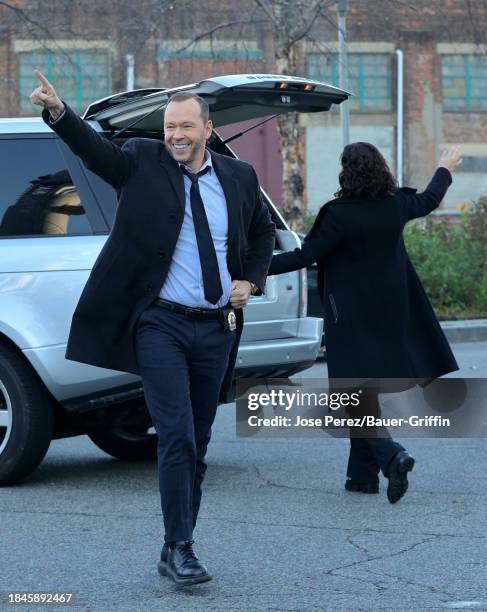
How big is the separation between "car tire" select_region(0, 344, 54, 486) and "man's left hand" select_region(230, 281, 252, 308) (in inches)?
82.8

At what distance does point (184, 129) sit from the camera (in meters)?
5.15

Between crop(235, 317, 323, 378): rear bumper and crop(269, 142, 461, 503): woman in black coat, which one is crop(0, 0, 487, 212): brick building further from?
crop(269, 142, 461, 503): woman in black coat

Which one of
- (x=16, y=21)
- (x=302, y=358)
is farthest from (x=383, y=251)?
(x=16, y=21)

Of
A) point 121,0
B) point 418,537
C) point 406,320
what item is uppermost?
point 121,0

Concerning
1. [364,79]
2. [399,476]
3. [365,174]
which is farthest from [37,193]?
[364,79]

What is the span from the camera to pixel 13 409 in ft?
23.3

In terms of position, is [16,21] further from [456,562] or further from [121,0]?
[456,562]

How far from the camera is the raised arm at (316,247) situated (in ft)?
23.2

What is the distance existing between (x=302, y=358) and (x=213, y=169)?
8.48 feet

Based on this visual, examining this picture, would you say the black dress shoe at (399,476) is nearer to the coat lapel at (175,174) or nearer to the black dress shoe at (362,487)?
the black dress shoe at (362,487)

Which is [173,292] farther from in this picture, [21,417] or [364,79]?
[364,79]

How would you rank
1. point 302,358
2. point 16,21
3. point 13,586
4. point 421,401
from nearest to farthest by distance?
point 13,586
point 302,358
point 421,401
point 16,21

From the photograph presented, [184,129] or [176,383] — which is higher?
[184,129]

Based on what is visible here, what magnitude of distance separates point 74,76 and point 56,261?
1040 inches
